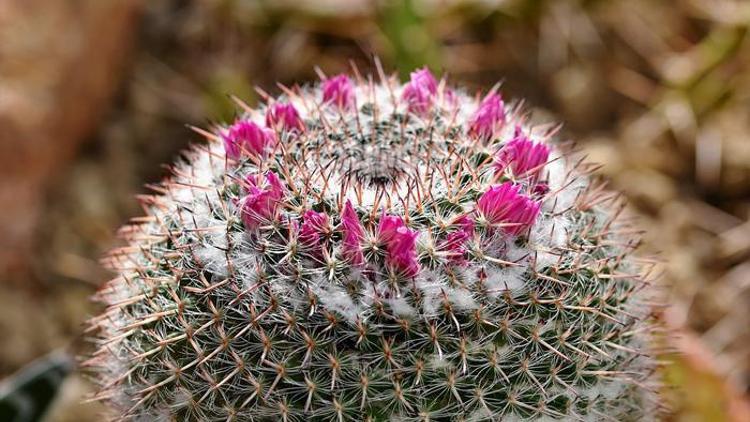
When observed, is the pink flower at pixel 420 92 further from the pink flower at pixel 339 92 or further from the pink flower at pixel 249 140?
the pink flower at pixel 249 140

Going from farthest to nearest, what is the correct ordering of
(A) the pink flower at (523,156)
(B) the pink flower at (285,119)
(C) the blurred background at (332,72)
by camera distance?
(C) the blurred background at (332,72) → (B) the pink flower at (285,119) → (A) the pink flower at (523,156)

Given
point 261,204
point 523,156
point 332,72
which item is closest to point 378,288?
point 261,204

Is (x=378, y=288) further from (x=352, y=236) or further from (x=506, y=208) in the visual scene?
(x=506, y=208)

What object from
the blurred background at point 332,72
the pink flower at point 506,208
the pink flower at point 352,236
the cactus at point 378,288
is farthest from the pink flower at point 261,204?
the blurred background at point 332,72

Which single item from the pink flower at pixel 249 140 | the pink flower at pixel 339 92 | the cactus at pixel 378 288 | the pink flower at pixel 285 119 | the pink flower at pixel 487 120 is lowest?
A: the cactus at pixel 378 288

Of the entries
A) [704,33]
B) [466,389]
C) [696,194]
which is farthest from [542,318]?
[704,33]

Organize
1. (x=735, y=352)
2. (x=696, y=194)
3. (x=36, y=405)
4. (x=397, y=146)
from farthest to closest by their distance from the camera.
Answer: (x=696, y=194), (x=735, y=352), (x=36, y=405), (x=397, y=146)

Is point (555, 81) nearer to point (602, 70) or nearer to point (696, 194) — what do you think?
point (602, 70)
